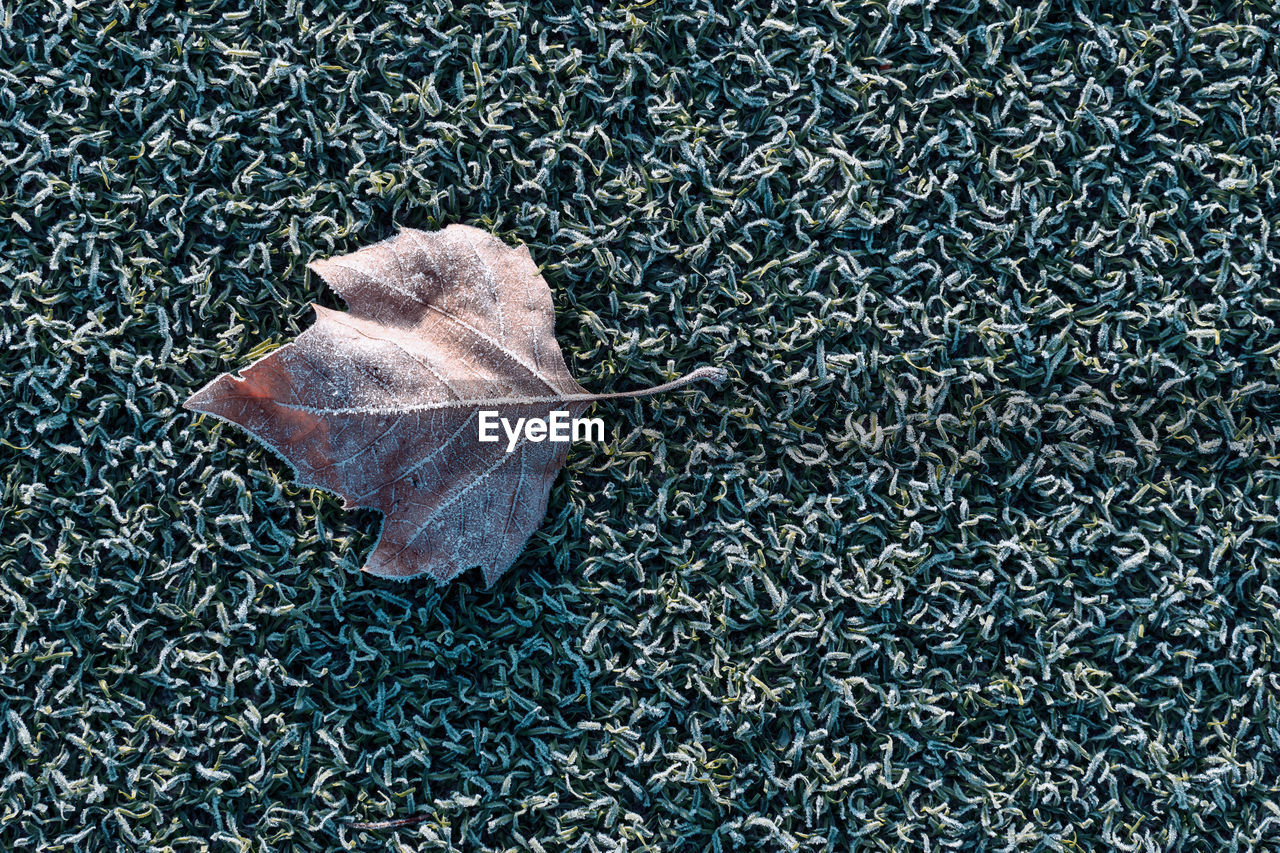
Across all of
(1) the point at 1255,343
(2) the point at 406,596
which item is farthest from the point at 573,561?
(1) the point at 1255,343

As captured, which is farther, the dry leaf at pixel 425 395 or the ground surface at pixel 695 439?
the ground surface at pixel 695 439

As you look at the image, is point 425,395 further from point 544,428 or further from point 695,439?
point 695,439

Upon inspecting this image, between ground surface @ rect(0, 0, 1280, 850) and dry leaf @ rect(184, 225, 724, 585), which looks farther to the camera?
ground surface @ rect(0, 0, 1280, 850)
